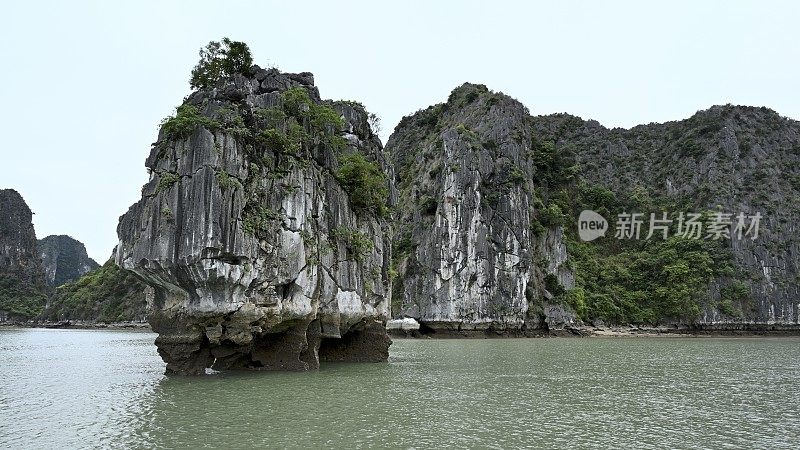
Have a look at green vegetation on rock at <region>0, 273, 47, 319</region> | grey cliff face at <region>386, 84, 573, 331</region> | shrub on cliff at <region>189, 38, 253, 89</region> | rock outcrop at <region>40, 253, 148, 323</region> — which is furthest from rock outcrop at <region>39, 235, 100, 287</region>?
shrub on cliff at <region>189, 38, 253, 89</region>

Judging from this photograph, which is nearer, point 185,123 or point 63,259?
point 185,123

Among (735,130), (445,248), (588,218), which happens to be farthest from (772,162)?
(445,248)

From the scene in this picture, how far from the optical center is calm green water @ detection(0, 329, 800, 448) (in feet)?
34.1

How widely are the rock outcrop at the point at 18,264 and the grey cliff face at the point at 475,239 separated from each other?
2823 inches

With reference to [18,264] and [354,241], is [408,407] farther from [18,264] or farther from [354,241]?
[18,264]

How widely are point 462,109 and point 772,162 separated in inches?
1705

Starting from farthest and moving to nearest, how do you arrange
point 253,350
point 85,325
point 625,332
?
1. point 85,325
2. point 625,332
3. point 253,350

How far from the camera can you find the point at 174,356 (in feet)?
62.1

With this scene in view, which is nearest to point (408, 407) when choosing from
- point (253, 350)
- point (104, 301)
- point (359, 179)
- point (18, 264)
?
point (253, 350)

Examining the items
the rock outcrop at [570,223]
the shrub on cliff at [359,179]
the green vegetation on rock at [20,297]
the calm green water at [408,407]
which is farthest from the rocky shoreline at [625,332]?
the green vegetation on rock at [20,297]

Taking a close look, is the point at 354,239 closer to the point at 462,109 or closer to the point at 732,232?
the point at 462,109

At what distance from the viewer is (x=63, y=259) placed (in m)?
139

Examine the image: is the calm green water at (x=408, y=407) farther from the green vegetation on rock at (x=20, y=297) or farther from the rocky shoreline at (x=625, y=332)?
the green vegetation on rock at (x=20, y=297)

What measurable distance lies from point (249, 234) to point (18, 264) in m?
103
